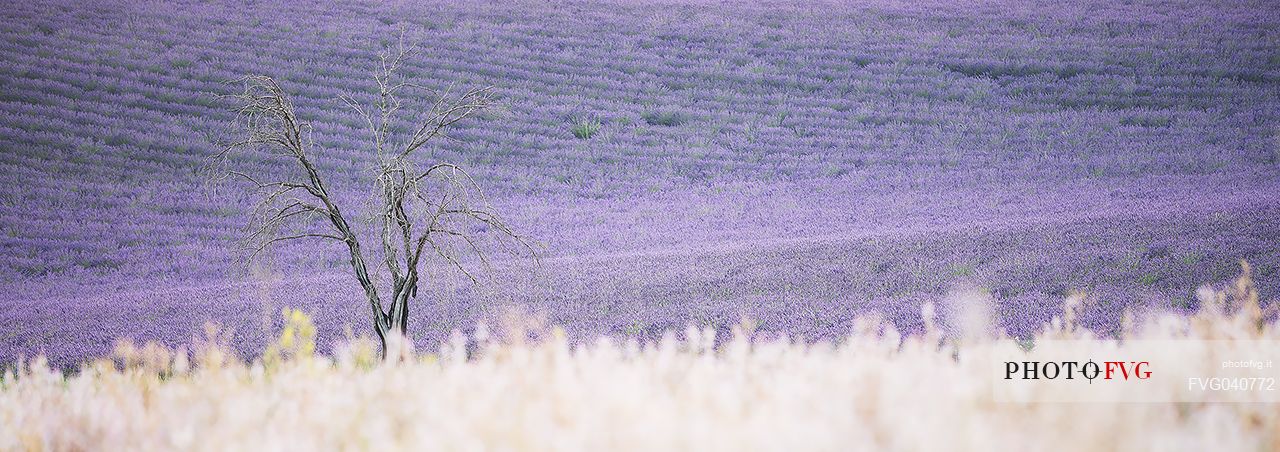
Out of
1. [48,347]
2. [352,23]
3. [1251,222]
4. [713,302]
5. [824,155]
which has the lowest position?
[48,347]

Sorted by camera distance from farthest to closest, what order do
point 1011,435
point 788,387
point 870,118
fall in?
point 870,118
point 788,387
point 1011,435

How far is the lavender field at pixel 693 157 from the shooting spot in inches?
181

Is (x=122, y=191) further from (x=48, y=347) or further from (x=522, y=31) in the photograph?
(x=522, y=31)

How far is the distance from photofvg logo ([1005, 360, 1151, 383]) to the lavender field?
1835mm

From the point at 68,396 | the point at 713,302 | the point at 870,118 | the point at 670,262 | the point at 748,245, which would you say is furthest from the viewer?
the point at 870,118

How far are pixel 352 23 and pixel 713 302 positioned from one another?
7345 mm

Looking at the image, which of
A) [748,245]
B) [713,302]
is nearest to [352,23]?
[748,245]

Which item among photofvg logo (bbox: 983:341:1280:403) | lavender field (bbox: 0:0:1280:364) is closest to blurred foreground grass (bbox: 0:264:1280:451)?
photofvg logo (bbox: 983:341:1280:403)

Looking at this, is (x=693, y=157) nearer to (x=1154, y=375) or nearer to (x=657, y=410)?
(x=1154, y=375)

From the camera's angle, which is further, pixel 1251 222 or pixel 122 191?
pixel 122 191

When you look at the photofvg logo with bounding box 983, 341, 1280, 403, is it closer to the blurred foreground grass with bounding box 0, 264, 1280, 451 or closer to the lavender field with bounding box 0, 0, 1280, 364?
the blurred foreground grass with bounding box 0, 264, 1280, 451

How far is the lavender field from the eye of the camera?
460cm

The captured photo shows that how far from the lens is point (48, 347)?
179 inches

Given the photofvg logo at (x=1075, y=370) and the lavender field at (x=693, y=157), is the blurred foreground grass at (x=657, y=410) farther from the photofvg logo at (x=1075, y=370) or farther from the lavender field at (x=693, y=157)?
the lavender field at (x=693, y=157)
